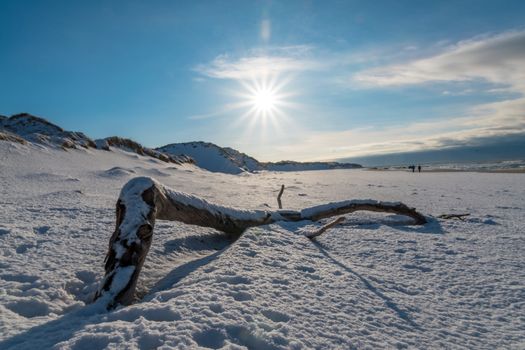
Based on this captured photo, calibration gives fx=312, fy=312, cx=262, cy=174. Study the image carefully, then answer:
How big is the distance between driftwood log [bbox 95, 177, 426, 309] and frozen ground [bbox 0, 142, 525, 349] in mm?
239

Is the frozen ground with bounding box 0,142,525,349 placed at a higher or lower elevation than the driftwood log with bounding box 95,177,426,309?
lower

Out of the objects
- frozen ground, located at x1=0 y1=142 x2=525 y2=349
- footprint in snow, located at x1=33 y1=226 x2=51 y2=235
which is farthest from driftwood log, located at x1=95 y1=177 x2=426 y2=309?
footprint in snow, located at x1=33 y1=226 x2=51 y2=235

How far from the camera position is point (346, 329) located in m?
2.59

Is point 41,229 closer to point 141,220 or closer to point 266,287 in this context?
point 141,220

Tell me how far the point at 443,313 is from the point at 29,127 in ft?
103

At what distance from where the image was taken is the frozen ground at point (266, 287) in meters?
2.38

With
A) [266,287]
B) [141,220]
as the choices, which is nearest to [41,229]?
[141,220]

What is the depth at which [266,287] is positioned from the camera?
321 cm

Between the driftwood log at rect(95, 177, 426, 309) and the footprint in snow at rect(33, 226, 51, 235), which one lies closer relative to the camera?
the driftwood log at rect(95, 177, 426, 309)

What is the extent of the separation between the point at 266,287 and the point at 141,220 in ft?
5.06

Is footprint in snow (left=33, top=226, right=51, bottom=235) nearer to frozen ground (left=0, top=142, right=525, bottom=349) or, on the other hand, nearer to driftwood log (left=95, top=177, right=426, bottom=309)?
frozen ground (left=0, top=142, right=525, bottom=349)

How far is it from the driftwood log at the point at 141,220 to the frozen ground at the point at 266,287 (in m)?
0.24

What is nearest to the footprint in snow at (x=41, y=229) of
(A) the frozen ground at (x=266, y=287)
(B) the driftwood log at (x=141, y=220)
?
(A) the frozen ground at (x=266, y=287)

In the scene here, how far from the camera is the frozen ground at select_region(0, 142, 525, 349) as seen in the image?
2385 millimetres
